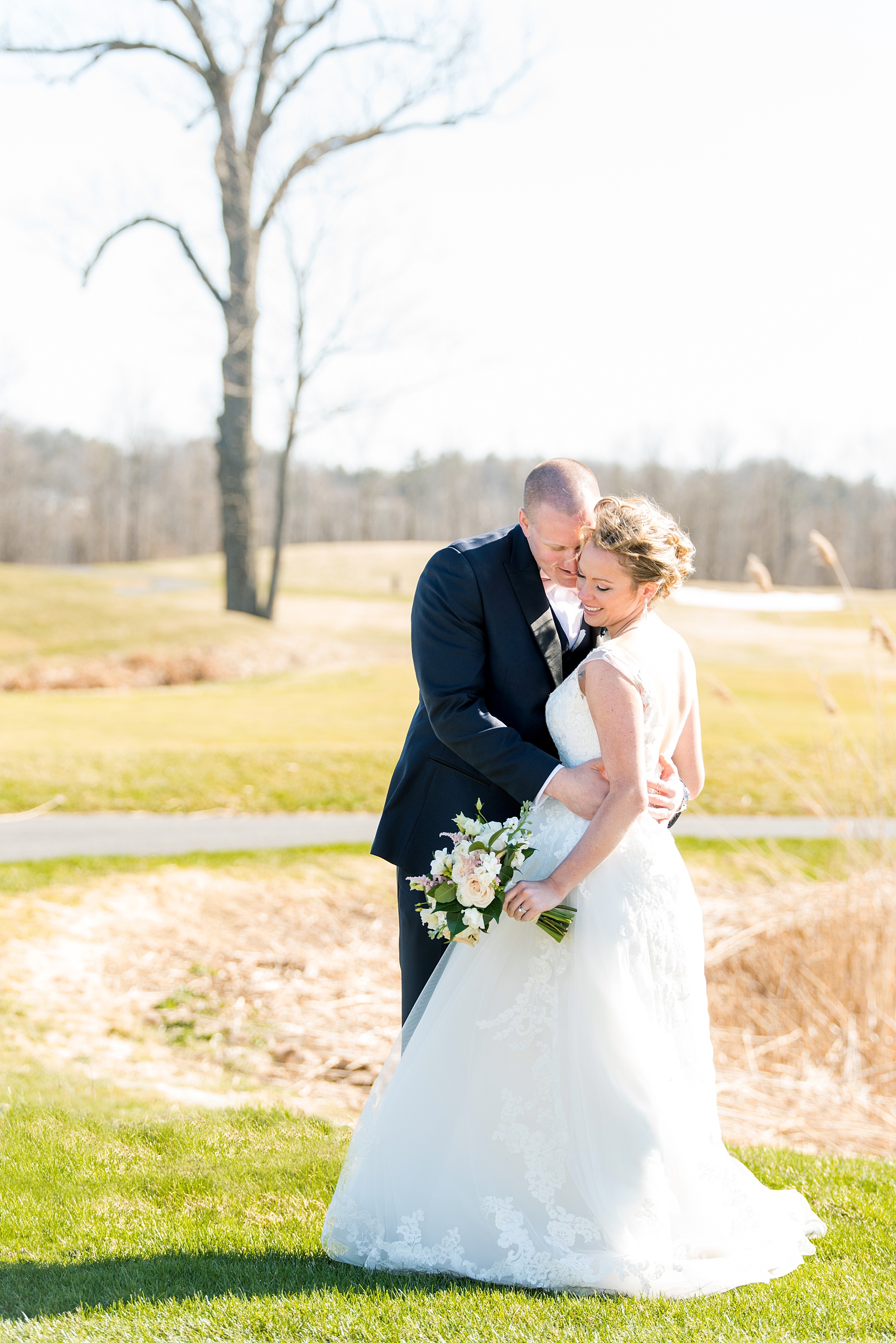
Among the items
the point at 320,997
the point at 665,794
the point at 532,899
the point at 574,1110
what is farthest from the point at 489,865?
the point at 320,997

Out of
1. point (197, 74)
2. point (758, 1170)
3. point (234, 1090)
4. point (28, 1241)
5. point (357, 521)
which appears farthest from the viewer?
point (357, 521)

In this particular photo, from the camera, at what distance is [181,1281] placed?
9.52 feet

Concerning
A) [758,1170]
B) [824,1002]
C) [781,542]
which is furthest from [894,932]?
[781,542]

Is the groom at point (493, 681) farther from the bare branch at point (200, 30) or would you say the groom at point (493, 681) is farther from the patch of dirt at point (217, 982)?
the bare branch at point (200, 30)

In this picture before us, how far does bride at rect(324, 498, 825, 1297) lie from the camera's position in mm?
2826

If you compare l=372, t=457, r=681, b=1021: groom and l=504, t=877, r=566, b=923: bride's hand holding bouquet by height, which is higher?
l=372, t=457, r=681, b=1021: groom

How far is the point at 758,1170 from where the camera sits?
3.90 m

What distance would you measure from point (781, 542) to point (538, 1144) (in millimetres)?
67117

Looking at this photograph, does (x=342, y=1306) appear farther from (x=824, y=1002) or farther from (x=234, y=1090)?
(x=824, y=1002)

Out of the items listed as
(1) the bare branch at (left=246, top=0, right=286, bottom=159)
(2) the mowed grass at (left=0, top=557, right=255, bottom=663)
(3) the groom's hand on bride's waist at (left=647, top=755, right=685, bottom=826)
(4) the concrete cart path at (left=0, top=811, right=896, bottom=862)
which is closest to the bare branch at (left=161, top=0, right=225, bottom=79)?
(1) the bare branch at (left=246, top=0, right=286, bottom=159)

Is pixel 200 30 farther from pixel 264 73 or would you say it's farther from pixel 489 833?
pixel 489 833

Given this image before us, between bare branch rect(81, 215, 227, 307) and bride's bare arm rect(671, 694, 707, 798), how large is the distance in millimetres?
19681

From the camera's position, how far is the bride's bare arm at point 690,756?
11.0 ft

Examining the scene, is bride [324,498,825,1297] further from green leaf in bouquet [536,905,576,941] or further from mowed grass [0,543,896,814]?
mowed grass [0,543,896,814]
